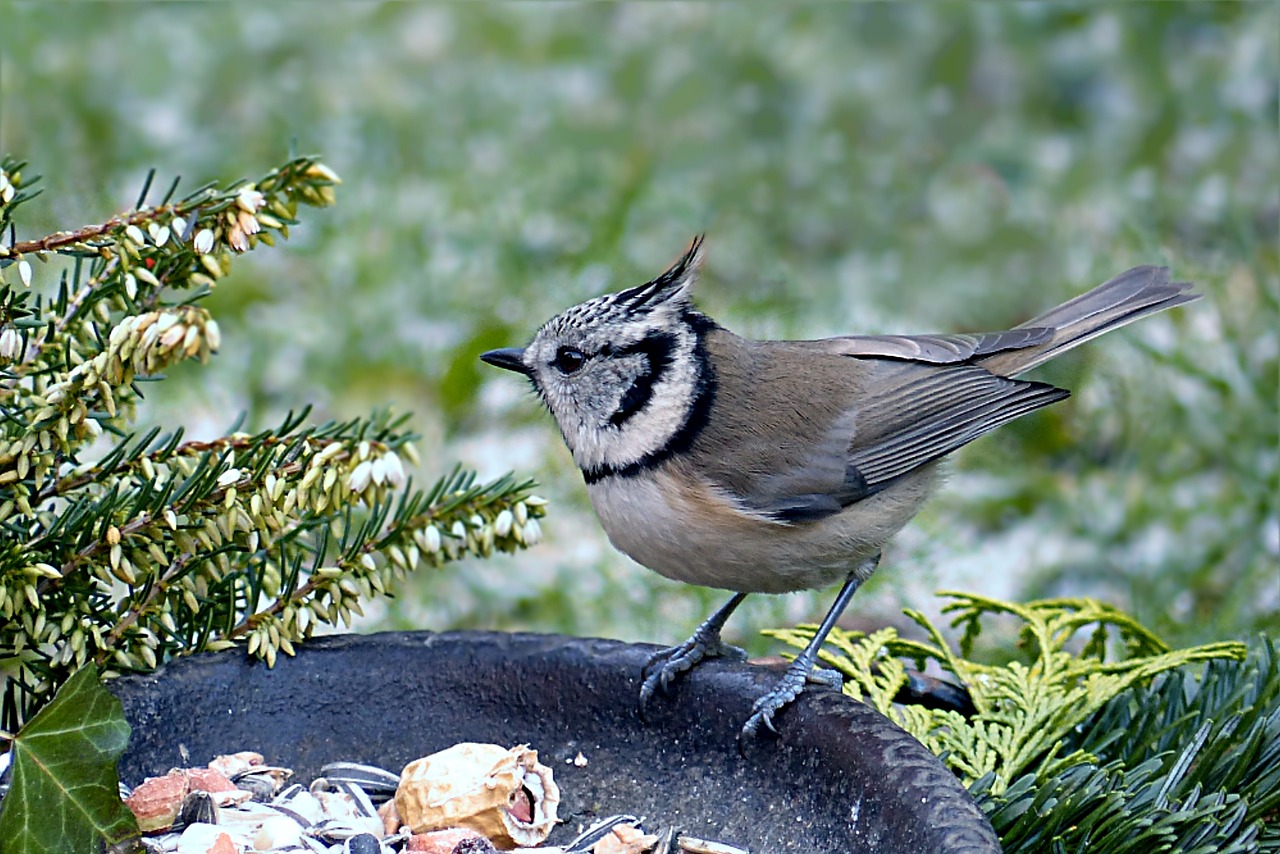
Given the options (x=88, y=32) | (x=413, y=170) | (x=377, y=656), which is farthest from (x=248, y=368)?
(x=377, y=656)

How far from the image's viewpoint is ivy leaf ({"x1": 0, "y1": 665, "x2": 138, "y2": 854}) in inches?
70.9

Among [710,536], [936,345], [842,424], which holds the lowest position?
Result: [710,536]

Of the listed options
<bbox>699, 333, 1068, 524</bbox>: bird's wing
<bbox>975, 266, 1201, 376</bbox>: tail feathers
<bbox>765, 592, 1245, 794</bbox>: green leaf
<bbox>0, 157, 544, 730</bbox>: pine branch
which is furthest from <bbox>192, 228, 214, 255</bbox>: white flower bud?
<bbox>975, 266, 1201, 376</bbox>: tail feathers

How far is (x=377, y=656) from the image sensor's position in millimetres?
2359

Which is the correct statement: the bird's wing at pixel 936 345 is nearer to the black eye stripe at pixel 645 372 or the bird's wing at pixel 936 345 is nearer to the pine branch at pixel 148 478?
the black eye stripe at pixel 645 372

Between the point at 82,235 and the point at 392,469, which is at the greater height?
the point at 82,235

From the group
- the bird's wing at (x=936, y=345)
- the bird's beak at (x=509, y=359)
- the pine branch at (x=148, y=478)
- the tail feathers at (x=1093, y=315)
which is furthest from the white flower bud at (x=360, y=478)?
the tail feathers at (x=1093, y=315)

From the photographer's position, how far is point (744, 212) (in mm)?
6172

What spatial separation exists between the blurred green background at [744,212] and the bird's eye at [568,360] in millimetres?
1351

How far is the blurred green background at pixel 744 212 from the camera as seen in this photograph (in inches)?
176

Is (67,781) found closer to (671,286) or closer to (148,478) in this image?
(148,478)

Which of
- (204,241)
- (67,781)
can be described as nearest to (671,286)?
(204,241)

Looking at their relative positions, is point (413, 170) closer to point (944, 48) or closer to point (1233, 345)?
point (944, 48)

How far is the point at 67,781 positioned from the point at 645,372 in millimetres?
1218
